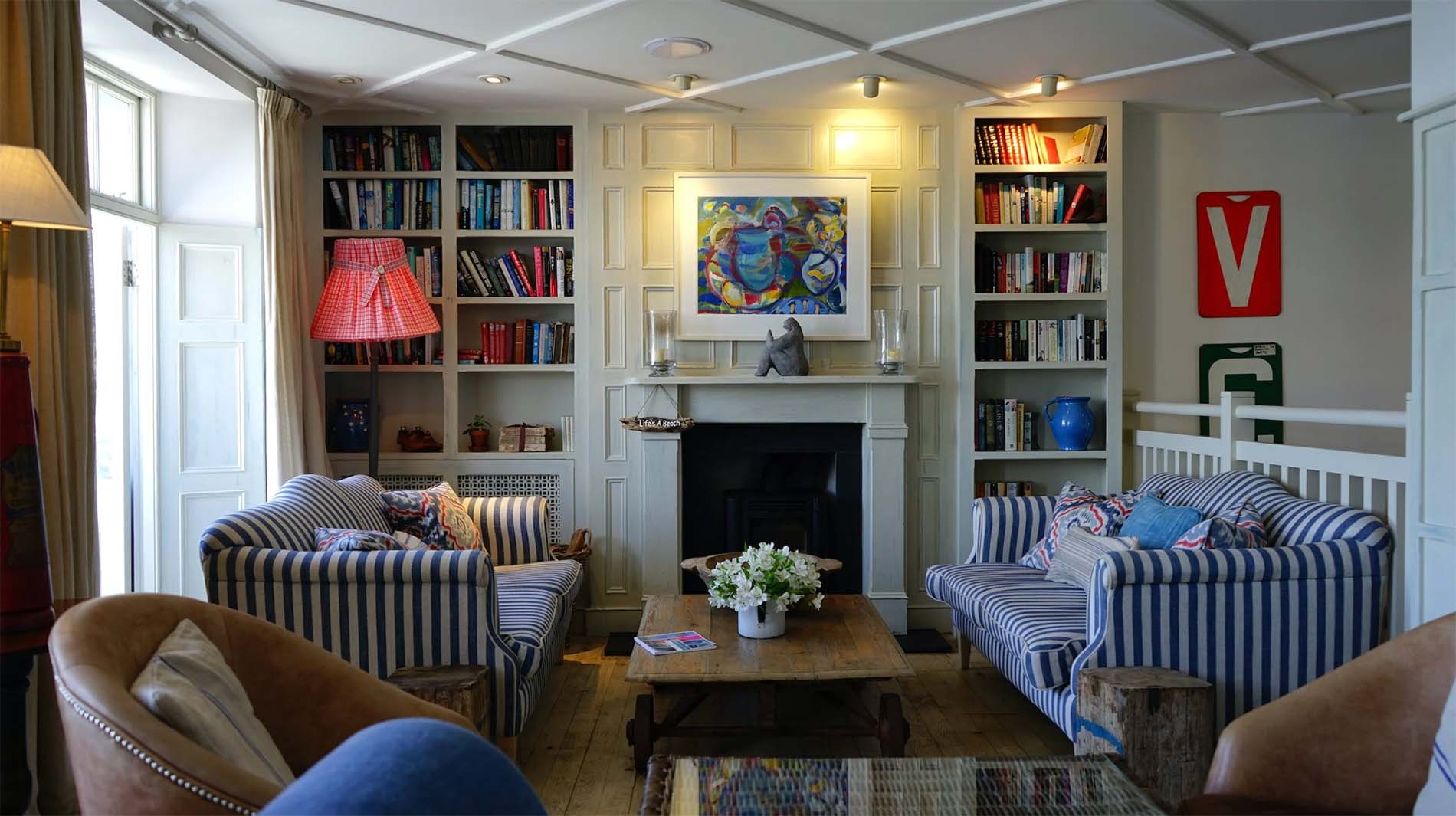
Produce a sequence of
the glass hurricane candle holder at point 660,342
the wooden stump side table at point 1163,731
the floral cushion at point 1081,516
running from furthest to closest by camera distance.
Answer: the glass hurricane candle holder at point 660,342
the floral cushion at point 1081,516
the wooden stump side table at point 1163,731

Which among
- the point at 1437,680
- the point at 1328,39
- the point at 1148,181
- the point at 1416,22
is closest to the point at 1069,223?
the point at 1148,181

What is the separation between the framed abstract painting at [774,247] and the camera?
5051 millimetres

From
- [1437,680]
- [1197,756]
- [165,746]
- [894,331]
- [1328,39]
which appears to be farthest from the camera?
[894,331]

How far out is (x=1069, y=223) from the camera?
5.03 m

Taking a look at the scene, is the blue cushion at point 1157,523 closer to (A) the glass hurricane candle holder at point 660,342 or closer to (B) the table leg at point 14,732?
(A) the glass hurricane candle holder at point 660,342

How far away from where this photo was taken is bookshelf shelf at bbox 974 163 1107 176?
4.98 metres

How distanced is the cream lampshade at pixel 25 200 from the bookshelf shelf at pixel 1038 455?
155 inches

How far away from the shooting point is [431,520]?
13.3 ft

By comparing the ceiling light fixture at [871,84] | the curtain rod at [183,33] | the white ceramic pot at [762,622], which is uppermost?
the ceiling light fixture at [871,84]

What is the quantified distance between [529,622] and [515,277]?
7.58ft

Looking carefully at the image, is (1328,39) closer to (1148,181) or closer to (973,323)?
(1148,181)

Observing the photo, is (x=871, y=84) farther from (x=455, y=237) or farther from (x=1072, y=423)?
(x=455, y=237)

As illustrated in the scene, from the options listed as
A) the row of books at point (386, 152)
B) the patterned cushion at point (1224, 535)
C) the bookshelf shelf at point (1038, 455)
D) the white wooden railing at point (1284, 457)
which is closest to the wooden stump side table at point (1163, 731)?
the patterned cushion at point (1224, 535)

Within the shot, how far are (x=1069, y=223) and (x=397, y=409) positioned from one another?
360 cm
